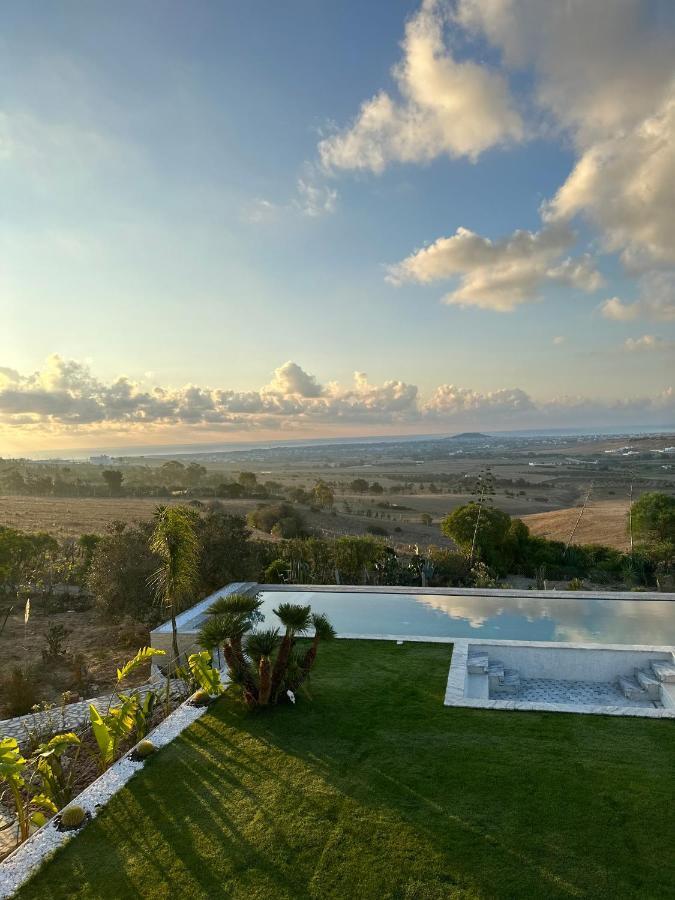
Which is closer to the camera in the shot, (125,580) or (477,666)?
(477,666)

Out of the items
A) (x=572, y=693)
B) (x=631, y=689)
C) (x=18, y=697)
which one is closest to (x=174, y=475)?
(x=18, y=697)

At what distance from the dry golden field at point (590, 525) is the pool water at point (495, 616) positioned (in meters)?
18.6

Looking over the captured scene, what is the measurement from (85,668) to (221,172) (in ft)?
45.9

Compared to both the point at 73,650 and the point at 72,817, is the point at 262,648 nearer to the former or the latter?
the point at 72,817

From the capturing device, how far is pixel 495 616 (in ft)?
43.0

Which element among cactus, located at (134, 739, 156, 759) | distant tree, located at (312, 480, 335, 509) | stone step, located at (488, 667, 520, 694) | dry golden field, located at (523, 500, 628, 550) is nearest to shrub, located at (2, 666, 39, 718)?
cactus, located at (134, 739, 156, 759)

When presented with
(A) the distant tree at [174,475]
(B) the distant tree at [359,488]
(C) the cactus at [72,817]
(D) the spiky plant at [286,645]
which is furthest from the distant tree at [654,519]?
(A) the distant tree at [174,475]

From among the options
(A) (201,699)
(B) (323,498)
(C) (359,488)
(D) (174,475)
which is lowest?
(C) (359,488)

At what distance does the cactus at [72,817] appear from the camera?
5812 mm

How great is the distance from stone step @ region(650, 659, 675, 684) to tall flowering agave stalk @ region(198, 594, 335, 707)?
5.94 m

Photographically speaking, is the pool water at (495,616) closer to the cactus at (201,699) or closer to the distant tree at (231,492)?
the cactus at (201,699)

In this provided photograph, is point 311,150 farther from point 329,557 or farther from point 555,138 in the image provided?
point 329,557

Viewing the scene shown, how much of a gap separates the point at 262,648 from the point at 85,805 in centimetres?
287

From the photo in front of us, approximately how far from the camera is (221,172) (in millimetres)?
15977
